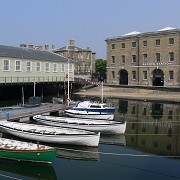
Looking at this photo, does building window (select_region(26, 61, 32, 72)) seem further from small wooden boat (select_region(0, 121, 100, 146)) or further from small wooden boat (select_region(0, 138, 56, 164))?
small wooden boat (select_region(0, 138, 56, 164))

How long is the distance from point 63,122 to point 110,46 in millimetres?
51174

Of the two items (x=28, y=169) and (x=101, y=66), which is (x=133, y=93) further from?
(x=28, y=169)

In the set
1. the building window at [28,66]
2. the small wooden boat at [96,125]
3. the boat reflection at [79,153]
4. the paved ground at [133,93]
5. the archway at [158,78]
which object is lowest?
the boat reflection at [79,153]

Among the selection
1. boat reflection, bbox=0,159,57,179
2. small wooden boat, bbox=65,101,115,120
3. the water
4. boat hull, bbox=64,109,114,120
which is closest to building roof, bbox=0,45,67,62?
small wooden boat, bbox=65,101,115,120

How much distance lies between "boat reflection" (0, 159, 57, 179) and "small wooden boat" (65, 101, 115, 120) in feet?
48.0

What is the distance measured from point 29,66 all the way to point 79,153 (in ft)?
103

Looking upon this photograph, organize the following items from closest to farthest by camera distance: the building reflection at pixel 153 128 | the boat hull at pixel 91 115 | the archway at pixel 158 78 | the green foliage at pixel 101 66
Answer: the building reflection at pixel 153 128 < the boat hull at pixel 91 115 < the archway at pixel 158 78 < the green foliage at pixel 101 66

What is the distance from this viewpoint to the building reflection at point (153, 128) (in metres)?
23.9

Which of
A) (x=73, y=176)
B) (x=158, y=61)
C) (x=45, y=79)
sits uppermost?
(x=158, y=61)

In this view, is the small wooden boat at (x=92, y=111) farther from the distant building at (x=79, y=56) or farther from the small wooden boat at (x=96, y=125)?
the distant building at (x=79, y=56)

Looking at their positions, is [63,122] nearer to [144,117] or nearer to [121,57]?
[144,117]

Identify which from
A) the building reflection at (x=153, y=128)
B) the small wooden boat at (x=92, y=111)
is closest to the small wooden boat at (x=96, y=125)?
the building reflection at (x=153, y=128)

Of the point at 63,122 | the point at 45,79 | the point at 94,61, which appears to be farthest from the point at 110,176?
the point at 94,61

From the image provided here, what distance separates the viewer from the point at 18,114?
31297mm
